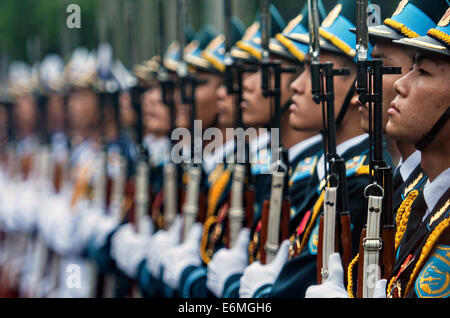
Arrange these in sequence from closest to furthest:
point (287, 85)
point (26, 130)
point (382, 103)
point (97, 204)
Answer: point (382, 103), point (287, 85), point (97, 204), point (26, 130)

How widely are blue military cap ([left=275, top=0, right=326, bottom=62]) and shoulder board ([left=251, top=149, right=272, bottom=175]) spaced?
0.66m

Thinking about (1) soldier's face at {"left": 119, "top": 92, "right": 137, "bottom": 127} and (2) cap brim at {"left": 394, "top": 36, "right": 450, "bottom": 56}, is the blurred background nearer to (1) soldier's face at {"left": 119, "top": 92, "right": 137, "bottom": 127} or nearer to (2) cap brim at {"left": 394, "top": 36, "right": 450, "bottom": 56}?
(1) soldier's face at {"left": 119, "top": 92, "right": 137, "bottom": 127}

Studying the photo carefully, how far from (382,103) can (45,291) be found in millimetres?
6135

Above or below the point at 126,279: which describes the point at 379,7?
above

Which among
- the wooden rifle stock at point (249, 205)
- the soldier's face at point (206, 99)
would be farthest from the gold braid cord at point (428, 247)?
the soldier's face at point (206, 99)

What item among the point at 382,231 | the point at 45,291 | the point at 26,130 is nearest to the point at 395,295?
the point at 382,231

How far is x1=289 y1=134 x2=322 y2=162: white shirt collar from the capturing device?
387cm

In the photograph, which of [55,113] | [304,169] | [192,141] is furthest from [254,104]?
[55,113]

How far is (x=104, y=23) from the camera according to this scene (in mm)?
7652

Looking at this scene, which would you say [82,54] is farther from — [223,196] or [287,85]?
[287,85]

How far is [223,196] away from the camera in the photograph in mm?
4816

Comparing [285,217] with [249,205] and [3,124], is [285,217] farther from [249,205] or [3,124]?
[3,124]

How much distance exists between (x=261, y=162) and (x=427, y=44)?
209 centimetres
